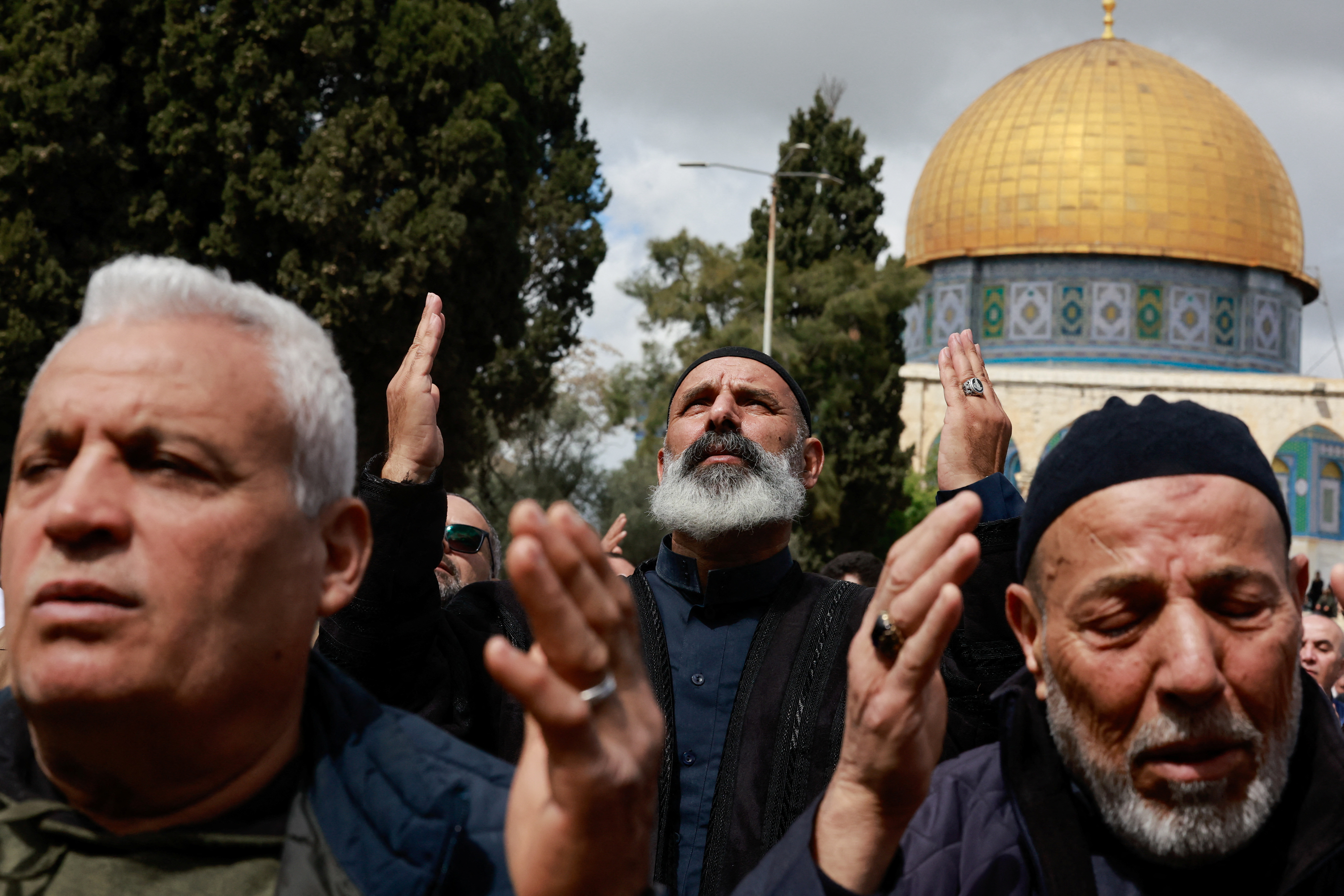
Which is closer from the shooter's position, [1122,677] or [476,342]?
[1122,677]

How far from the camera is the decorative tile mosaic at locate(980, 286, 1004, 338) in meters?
41.1

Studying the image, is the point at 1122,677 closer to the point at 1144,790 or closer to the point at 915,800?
the point at 1144,790

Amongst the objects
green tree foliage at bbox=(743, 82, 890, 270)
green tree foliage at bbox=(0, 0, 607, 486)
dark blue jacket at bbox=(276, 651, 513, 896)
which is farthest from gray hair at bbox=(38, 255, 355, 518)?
Answer: green tree foliage at bbox=(743, 82, 890, 270)

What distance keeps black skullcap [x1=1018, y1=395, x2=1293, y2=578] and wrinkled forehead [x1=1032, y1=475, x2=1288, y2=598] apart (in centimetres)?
2

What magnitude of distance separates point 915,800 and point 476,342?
1501cm

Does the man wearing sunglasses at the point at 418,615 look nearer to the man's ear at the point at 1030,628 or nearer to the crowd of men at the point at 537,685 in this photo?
the crowd of men at the point at 537,685

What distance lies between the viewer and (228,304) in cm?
171

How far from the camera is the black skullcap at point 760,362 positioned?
153 inches

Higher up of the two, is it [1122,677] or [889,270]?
[889,270]

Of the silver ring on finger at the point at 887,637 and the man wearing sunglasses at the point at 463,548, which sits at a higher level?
the silver ring on finger at the point at 887,637

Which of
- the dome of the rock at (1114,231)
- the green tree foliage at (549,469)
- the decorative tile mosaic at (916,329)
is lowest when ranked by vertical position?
the green tree foliage at (549,469)

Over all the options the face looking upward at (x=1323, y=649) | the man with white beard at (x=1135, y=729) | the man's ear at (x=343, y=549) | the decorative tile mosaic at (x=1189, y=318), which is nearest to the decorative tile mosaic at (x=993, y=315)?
the decorative tile mosaic at (x=1189, y=318)

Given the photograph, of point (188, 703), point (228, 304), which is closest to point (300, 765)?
point (188, 703)

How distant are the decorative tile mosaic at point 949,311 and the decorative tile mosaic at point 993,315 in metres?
0.53
